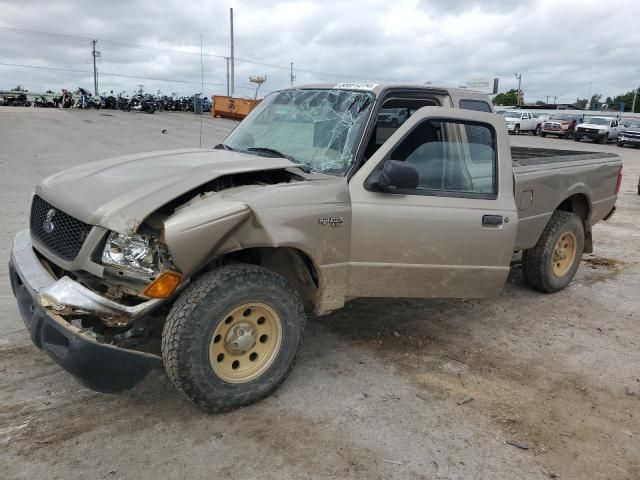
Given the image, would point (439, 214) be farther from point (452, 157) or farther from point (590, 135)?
point (590, 135)

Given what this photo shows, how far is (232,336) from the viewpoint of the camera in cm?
309

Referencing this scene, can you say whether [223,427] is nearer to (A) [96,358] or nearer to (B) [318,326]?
(A) [96,358]

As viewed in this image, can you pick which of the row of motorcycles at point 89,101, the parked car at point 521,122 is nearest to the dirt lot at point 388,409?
the row of motorcycles at point 89,101

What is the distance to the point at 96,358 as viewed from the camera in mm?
2656

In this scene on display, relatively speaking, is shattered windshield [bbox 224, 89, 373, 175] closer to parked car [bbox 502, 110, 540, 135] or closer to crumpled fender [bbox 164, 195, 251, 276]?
crumpled fender [bbox 164, 195, 251, 276]

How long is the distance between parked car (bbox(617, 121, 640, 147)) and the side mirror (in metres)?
33.5

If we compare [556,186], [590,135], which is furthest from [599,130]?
[556,186]

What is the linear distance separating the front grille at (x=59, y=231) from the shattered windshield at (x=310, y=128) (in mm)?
1451

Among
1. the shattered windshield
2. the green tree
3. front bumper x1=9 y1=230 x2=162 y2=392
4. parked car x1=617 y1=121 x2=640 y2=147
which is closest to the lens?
front bumper x1=9 y1=230 x2=162 y2=392

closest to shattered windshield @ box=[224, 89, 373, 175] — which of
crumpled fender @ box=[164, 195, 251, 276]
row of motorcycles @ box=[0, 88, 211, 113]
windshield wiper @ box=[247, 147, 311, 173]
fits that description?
windshield wiper @ box=[247, 147, 311, 173]

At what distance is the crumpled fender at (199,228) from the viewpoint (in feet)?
8.85

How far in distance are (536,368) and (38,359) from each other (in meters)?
3.57

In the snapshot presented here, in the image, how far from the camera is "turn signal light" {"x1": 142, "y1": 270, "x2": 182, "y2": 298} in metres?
2.75

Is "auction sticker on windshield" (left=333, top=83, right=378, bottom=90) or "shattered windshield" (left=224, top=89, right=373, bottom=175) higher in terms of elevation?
"auction sticker on windshield" (left=333, top=83, right=378, bottom=90)
